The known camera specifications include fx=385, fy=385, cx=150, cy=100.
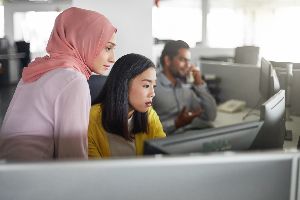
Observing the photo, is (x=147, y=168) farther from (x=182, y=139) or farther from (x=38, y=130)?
(x=38, y=130)

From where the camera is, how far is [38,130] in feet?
4.24

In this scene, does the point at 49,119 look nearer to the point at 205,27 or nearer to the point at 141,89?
the point at 141,89

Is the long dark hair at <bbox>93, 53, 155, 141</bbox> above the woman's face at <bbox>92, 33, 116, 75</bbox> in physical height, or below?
below

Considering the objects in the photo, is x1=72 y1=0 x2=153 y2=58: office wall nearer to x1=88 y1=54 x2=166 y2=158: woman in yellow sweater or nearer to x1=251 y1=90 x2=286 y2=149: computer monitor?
x1=88 y1=54 x2=166 y2=158: woman in yellow sweater

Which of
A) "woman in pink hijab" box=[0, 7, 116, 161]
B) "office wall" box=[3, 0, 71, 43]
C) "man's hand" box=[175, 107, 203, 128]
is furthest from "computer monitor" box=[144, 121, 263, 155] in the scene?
"office wall" box=[3, 0, 71, 43]

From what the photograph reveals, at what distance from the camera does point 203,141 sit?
0.87 metres

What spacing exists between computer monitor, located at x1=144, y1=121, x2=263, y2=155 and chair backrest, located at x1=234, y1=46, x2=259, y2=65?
4.15 m

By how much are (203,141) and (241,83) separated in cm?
237

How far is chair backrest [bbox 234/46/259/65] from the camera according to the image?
5.00 m

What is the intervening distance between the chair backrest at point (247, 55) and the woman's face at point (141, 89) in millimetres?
3568

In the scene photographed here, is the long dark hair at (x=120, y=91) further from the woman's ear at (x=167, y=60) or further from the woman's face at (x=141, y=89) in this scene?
the woman's ear at (x=167, y=60)

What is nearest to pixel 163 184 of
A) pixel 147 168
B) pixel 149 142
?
pixel 147 168

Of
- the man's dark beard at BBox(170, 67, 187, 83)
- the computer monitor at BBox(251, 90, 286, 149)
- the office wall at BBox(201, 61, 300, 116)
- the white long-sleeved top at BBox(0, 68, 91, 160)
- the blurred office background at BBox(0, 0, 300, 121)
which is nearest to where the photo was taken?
the computer monitor at BBox(251, 90, 286, 149)

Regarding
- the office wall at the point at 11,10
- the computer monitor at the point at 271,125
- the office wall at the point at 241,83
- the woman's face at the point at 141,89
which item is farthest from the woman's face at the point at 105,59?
the office wall at the point at 11,10
